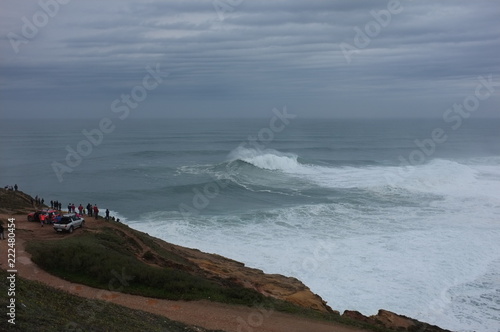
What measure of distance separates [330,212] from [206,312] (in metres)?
27.3

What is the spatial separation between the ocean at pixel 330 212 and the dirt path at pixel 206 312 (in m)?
7.23

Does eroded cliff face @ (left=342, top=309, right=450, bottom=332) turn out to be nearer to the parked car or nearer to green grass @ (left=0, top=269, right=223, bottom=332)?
green grass @ (left=0, top=269, right=223, bottom=332)

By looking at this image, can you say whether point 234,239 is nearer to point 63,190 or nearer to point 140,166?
point 63,190

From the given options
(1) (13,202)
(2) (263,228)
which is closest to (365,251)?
(2) (263,228)

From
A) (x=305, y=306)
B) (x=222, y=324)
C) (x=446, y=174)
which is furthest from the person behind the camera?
(x=446, y=174)

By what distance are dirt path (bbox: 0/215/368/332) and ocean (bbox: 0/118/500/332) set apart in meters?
7.23

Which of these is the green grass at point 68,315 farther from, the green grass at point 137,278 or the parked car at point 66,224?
the parked car at point 66,224

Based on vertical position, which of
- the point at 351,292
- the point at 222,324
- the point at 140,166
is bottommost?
the point at 222,324

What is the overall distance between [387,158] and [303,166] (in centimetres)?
2023

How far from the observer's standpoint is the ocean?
25875mm

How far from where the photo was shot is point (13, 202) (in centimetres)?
3331

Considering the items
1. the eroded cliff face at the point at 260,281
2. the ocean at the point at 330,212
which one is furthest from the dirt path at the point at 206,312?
the ocean at the point at 330,212

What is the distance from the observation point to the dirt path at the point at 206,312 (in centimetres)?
1648

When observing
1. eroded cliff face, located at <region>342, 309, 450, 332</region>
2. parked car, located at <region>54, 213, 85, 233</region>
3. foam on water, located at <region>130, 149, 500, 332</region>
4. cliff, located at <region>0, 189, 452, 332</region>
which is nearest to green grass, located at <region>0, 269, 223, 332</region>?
cliff, located at <region>0, 189, 452, 332</region>
